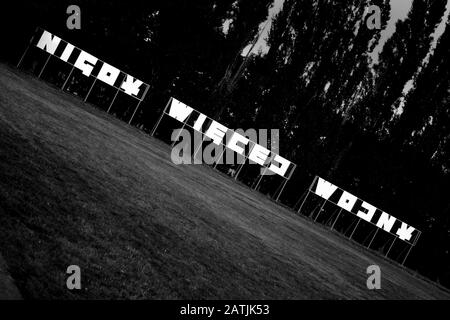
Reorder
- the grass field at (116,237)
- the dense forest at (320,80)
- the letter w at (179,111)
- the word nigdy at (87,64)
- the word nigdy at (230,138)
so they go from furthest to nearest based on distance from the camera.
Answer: the dense forest at (320,80), the letter w at (179,111), the word nigdy at (87,64), the word nigdy at (230,138), the grass field at (116,237)

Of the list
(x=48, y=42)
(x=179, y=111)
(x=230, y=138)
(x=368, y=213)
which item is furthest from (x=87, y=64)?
(x=368, y=213)

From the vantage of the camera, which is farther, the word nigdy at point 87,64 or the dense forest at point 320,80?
the dense forest at point 320,80

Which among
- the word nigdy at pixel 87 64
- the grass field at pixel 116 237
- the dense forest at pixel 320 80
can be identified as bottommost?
the grass field at pixel 116 237

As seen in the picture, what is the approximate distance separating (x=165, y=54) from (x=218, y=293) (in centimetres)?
2455

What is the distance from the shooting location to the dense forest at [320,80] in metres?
25.4

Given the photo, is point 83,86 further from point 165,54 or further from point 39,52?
point 165,54

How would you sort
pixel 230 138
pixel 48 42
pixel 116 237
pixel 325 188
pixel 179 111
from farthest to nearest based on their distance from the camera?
pixel 325 188 < pixel 179 111 < pixel 230 138 < pixel 48 42 < pixel 116 237

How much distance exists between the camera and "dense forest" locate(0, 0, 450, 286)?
25.4 meters

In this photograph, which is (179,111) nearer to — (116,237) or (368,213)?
(368,213)

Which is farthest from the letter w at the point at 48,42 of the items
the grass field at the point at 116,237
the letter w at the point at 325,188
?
the letter w at the point at 325,188

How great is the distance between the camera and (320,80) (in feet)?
89.3

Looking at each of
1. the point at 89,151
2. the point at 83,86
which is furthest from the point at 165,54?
the point at 89,151

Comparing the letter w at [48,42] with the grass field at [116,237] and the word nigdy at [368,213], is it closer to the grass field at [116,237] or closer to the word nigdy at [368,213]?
the grass field at [116,237]

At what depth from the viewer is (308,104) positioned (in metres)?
27.0
